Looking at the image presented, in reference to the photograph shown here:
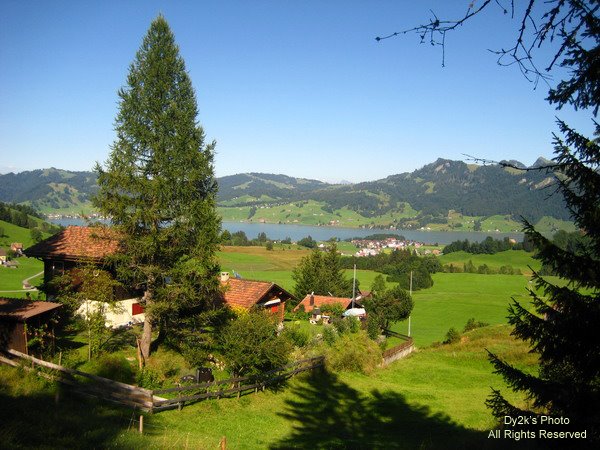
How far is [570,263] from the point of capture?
20.8ft

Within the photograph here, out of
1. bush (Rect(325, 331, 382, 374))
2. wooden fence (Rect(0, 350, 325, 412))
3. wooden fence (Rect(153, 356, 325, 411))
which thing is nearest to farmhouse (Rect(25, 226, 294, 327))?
wooden fence (Rect(153, 356, 325, 411))

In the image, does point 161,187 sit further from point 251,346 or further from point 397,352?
point 397,352

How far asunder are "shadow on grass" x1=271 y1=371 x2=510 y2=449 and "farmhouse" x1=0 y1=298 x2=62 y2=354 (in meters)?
9.91

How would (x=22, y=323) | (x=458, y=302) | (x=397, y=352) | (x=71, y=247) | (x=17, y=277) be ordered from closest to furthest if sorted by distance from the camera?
(x=22, y=323) < (x=71, y=247) < (x=397, y=352) < (x=17, y=277) < (x=458, y=302)

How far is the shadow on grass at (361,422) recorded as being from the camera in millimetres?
13641

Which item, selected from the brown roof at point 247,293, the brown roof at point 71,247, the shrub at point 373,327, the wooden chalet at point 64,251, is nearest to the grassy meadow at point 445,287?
the shrub at point 373,327

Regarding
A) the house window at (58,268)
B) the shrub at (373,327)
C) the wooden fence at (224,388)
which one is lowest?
the shrub at (373,327)

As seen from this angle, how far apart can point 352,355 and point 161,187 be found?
15610mm

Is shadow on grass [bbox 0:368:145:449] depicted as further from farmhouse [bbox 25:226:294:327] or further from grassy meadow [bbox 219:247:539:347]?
grassy meadow [bbox 219:247:539:347]

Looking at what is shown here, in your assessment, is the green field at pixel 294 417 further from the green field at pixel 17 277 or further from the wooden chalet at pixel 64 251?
the green field at pixel 17 277

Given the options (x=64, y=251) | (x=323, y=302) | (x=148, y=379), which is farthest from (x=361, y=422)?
(x=323, y=302)

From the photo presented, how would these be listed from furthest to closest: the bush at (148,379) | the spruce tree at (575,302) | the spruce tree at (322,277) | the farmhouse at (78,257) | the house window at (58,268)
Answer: the spruce tree at (322,277)
the house window at (58,268)
the farmhouse at (78,257)
the bush at (148,379)
the spruce tree at (575,302)

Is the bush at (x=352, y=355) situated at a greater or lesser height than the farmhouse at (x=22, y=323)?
lesser

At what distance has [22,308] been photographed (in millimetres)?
16609
